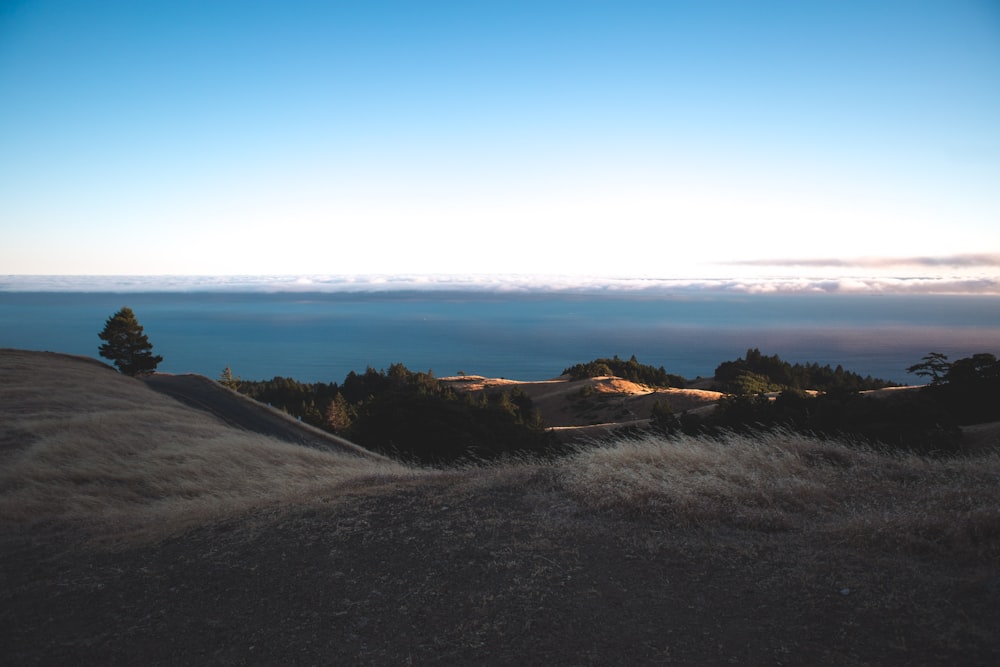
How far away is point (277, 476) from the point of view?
418 inches

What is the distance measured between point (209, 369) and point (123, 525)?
7511 inches

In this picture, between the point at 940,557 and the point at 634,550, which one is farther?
the point at 634,550

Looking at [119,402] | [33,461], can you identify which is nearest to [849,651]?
[33,461]

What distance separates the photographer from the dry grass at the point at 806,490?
5.15 meters

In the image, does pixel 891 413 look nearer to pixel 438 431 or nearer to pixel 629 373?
pixel 438 431

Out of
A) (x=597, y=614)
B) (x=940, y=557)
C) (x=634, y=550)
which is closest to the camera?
(x=597, y=614)

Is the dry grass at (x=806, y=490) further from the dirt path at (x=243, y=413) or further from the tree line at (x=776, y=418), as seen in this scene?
the dirt path at (x=243, y=413)

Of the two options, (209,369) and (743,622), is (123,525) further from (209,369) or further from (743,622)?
(209,369)

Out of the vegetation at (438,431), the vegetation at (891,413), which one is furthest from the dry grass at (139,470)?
the vegetation at (891,413)

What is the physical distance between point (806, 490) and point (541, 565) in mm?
3400

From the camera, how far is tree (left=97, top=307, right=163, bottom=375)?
1373 inches

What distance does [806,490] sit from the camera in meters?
6.40

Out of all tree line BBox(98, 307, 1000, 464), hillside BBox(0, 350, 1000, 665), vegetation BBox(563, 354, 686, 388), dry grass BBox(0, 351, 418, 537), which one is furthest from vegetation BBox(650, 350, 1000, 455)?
vegetation BBox(563, 354, 686, 388)

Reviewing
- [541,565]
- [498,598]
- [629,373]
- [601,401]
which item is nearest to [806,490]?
[541,565]
